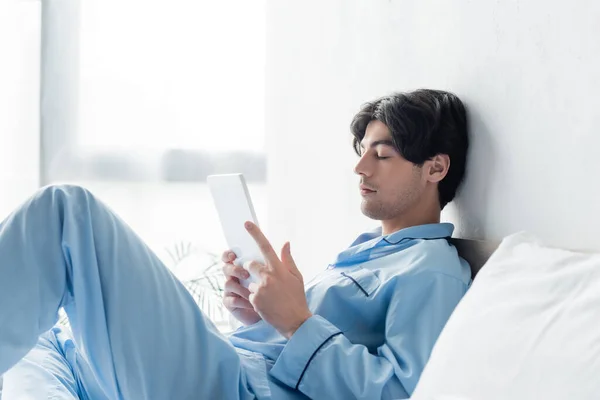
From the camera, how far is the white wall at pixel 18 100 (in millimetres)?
3129

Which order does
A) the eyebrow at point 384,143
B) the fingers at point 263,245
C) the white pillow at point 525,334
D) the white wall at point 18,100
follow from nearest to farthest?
the white pillow at point 525,334
the fingers at point 263,245
the eyebrow at point 384,143
the white wall at point 18,100

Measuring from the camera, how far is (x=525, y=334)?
100 cm

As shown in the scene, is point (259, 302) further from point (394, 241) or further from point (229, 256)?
point (394, 241)

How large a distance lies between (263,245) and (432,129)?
46cm

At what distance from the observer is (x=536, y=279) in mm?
1085

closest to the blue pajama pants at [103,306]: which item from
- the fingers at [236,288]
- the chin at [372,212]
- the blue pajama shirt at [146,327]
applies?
the blue pajama shirt at [146,327]

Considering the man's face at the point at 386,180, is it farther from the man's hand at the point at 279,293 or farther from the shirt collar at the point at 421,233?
the man's hand at the point at 279,293

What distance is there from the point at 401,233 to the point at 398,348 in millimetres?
317

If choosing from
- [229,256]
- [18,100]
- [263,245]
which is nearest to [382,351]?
[263,245]

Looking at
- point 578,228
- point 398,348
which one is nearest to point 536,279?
point 578,228

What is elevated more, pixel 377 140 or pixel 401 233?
pixel 377 140

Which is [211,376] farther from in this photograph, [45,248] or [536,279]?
[536,279]

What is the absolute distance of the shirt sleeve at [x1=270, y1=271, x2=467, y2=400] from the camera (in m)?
1.37

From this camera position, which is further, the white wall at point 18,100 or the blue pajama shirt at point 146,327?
the white wall at point 18,100
